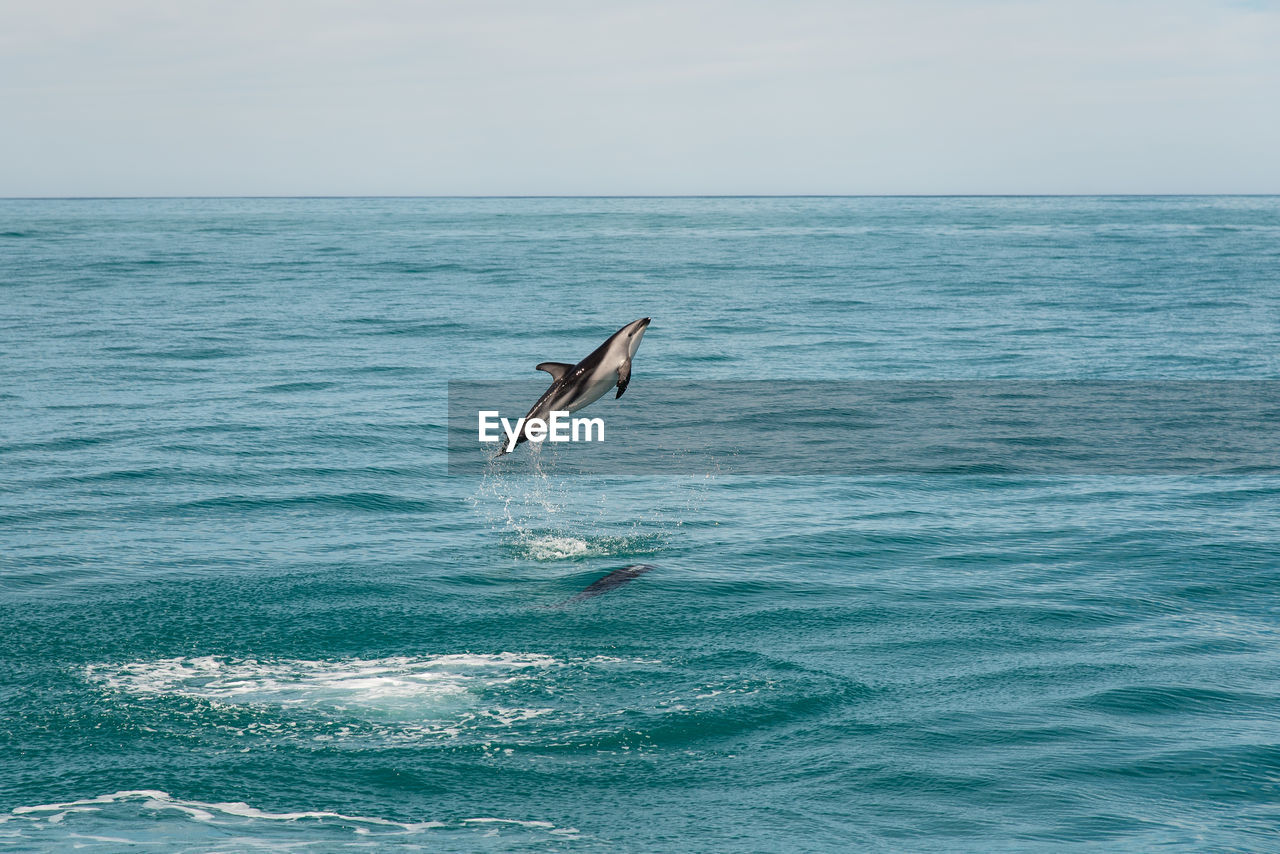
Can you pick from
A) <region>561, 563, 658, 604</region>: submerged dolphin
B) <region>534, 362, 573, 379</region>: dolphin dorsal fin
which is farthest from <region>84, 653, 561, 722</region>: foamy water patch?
<region>534, 362, 573, 379</region>: dolphin dorsal fin

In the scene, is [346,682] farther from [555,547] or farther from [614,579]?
[555,547]

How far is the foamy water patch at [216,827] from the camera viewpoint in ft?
36.6

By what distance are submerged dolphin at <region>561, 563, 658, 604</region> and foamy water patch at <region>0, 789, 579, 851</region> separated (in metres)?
6.99

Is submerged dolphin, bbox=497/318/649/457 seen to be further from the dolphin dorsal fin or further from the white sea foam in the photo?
the white sea foam

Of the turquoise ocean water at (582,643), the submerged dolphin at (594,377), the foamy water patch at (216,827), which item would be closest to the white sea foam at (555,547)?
the turquoise ocean water at (582,643)

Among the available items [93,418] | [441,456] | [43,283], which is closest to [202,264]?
[43,283]

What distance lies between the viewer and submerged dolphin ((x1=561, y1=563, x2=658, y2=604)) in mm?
18766

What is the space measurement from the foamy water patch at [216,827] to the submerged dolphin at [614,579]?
22.9ft

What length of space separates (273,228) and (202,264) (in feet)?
269

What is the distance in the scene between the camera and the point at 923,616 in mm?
18031

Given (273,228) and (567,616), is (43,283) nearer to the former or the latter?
(567,616)

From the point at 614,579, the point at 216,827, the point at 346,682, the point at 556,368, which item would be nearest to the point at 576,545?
the point at 614,579

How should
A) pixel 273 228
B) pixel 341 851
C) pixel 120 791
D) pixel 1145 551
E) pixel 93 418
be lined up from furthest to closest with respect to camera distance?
pixel 273 228
pixel 93 418
pixel 1145 551
pixel 120 791
pixel 341 851

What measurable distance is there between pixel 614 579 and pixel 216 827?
354 inches
